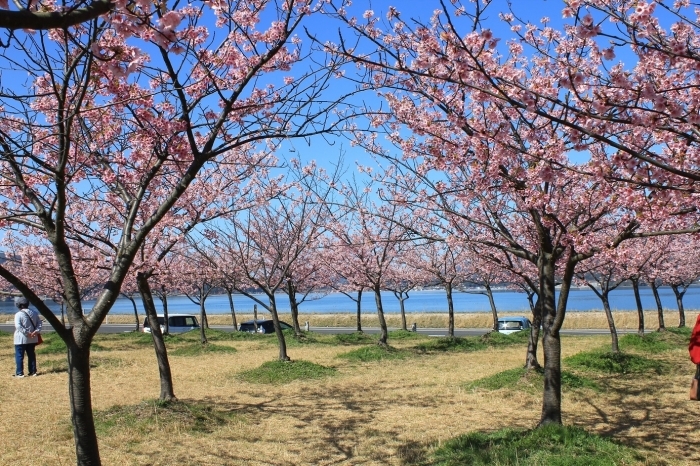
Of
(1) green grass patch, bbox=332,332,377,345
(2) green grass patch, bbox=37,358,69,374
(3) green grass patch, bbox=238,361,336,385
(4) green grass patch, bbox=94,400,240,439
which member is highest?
(2) green grass patch, bbox=37,358,69,374

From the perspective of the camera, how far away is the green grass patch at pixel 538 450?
514 centimetres

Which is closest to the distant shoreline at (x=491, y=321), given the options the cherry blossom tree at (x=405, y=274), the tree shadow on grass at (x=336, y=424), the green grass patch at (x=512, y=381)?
the cherry blossom tree at (x=405, y=274)

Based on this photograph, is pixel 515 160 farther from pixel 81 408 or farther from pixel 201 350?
pixel 201 350

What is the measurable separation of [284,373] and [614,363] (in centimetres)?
764

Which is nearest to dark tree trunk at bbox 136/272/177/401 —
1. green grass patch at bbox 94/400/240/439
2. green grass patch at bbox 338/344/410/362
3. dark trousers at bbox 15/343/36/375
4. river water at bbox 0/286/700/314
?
green grass patch at bbox 94/400/240/439

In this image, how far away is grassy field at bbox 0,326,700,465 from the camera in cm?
607

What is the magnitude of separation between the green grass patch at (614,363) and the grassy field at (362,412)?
0.05 metres

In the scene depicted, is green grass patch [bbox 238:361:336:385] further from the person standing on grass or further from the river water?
the river water

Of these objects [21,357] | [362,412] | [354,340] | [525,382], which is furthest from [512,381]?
[354,340]

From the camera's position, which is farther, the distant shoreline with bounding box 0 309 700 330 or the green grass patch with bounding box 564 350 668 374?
the distant shoreline with bounding box 0 309 700 330

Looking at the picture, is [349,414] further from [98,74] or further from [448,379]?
[98,74]

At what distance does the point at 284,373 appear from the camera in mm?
12141

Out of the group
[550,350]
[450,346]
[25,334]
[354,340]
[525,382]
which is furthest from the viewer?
[354,340]

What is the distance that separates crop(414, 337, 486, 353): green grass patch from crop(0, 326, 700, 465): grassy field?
197 cm
